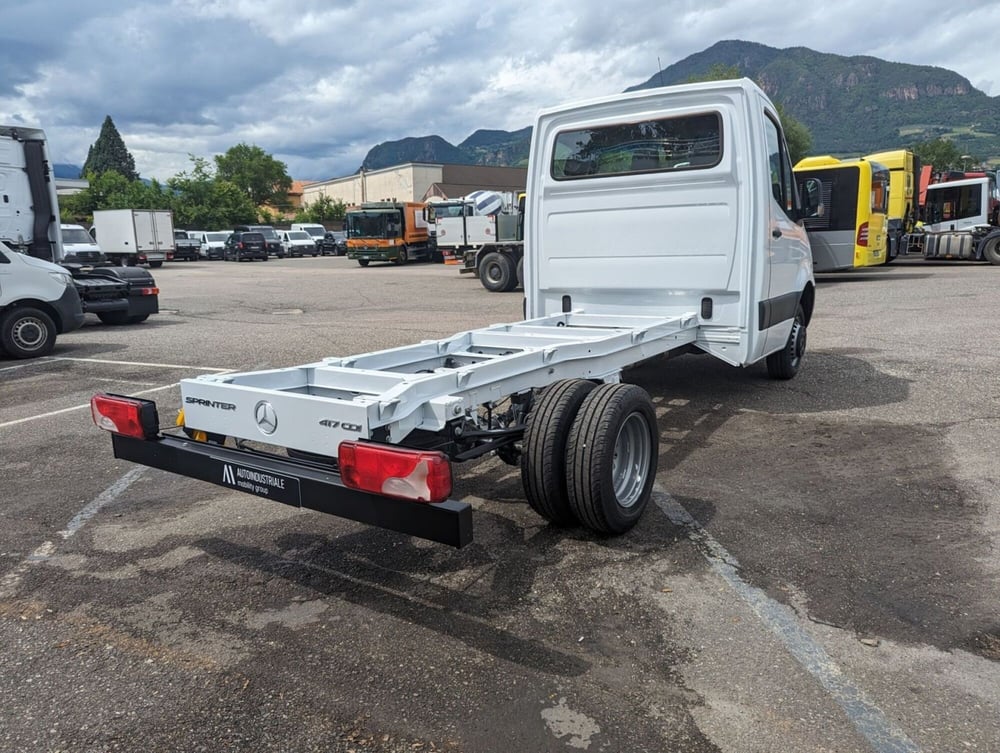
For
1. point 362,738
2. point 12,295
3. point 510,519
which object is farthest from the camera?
point 12,295

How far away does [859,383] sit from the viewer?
7.72 meters

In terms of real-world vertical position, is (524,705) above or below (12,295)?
below

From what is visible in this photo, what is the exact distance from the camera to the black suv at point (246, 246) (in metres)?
44.6

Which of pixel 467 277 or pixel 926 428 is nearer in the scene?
pixel 926 428

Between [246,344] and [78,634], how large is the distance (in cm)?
839

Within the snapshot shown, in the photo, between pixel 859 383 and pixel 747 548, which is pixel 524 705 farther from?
pixel 859 383

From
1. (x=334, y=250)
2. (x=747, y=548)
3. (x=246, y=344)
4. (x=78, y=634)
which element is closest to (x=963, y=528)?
(x=747, y=548)

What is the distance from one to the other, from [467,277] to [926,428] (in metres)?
22.1

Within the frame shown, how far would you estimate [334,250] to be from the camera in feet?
176

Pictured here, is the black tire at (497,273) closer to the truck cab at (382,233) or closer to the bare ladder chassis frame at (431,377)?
the bare ladder chassis frame at (431,377)

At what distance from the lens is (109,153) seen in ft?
397

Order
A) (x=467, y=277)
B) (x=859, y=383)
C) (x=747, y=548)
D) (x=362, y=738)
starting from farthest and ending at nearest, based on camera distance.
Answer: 1. (x=467, y=277)
2. (x=859, y=383)
3. (x=747, y=548)
4. (x=362, y=738)

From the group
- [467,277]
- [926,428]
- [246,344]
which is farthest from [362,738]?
[467,277]

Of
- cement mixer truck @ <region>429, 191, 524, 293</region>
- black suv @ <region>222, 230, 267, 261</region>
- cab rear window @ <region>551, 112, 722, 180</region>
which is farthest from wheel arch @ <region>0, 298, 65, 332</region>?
black suv @ <region>222, 230, 267, 261</region>
